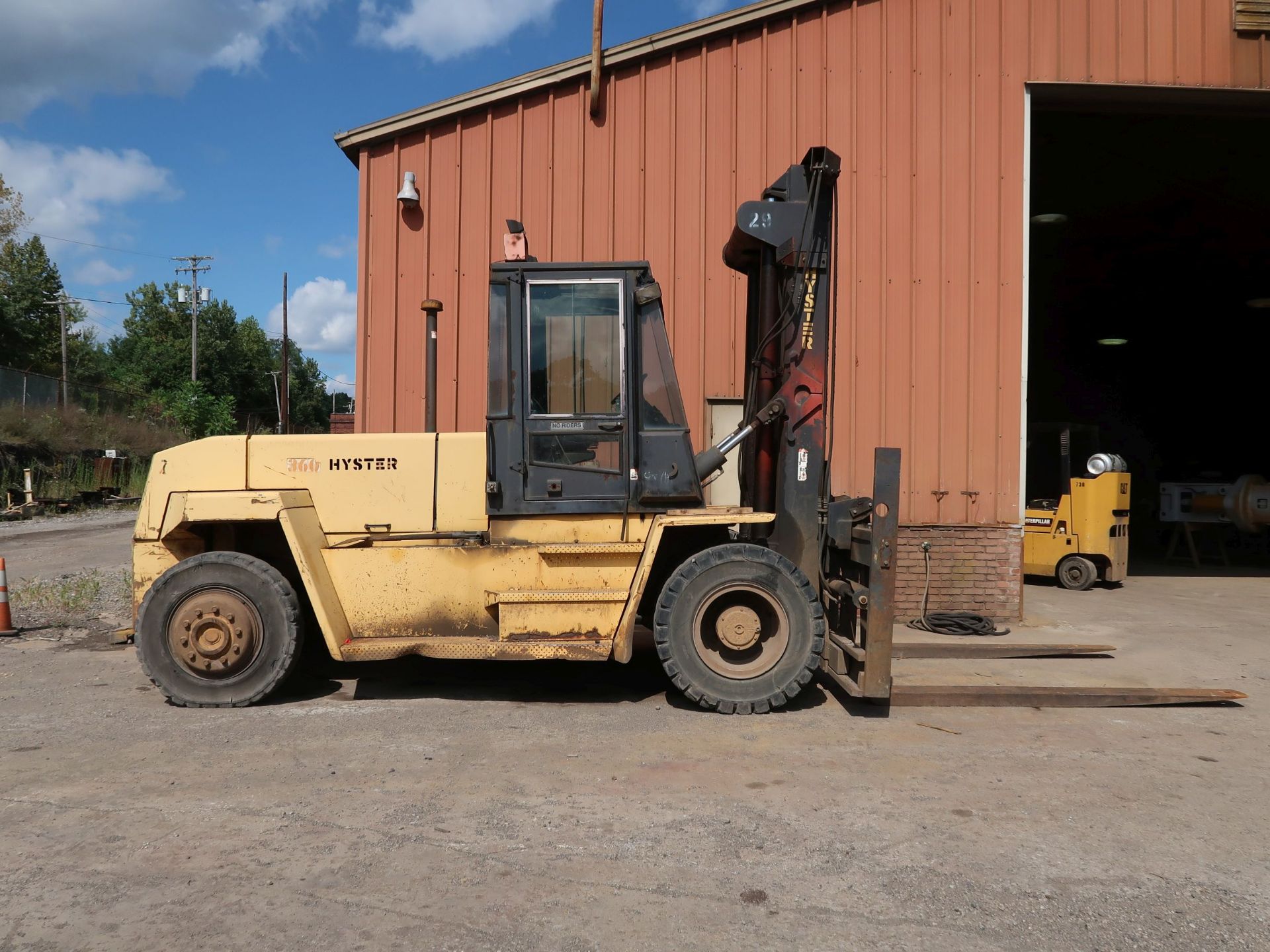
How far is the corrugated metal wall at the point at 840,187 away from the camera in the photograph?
8.98 m

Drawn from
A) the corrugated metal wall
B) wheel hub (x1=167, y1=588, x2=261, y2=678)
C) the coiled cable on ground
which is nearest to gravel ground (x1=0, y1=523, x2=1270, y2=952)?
wheel hub (x1=167, y1=588, x2=261, y2=678)

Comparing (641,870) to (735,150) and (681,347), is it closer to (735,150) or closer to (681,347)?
(681,347)

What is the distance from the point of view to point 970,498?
8883 mm

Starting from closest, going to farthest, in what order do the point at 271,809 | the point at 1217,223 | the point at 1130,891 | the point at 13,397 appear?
the point at 1130,891, the point at 271,809, the point at 1217,223, the point at 13,397

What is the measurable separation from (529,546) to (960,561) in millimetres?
5256

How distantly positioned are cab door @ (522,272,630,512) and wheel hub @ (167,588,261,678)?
6.57 ft

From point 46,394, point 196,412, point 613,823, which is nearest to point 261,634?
point 613,823

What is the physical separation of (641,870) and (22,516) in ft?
81.6

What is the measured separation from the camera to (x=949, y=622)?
850 cm

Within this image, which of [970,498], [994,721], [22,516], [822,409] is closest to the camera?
[994,721]

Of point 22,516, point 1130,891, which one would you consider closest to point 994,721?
point 1130,891

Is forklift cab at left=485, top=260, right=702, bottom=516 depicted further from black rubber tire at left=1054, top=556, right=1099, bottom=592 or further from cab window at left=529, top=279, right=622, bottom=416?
black rubber tire at left=1054, top=556, right=1099, bottom=592

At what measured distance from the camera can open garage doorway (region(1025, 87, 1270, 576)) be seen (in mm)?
10844

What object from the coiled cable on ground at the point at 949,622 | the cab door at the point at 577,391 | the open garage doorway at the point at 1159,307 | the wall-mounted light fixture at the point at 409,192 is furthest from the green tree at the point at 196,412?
the cab door at the point at 577,391
